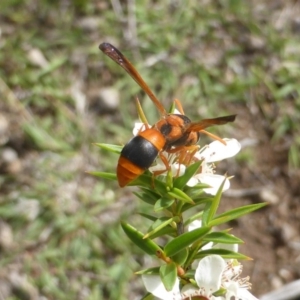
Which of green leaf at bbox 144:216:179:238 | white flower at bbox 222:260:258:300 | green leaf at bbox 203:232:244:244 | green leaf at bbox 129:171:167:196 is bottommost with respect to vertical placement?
white flower at bbox 222:260:258:300

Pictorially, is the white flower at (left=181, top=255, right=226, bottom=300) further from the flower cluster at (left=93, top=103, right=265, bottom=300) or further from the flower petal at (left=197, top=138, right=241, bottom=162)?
the flower petal at (left=197, top=138, right=241, bottom=162)

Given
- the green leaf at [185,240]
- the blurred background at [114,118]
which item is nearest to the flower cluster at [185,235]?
the green leaf at [185,240]

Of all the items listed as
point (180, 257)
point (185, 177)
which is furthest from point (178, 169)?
point (180, 257)

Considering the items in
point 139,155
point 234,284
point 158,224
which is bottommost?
point 234,284

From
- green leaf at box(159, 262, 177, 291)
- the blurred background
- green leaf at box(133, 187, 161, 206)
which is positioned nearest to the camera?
green leaf at box(159, 262, 177, 291)

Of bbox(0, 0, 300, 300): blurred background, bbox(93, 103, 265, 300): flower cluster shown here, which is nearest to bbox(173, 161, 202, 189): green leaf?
bbox(93, 103, 265, 300): flower cluster

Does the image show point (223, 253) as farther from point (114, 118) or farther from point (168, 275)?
point (114, 118)
